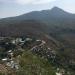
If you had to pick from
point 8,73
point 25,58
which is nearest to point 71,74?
point 25,58

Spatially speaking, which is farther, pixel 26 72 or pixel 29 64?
pixel 29 64

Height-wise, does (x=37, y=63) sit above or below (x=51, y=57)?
above

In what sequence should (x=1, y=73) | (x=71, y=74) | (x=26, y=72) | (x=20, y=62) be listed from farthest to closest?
(x=71, y=74) < (x=20, y=62) < (x=1, y=73) < (x=26, y=72)

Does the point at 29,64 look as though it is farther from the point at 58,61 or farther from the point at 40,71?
the point at 58,61

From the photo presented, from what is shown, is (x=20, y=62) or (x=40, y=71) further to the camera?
(x=20, y=62)

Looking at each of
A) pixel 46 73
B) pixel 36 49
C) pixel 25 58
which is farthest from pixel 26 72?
pixel 36 49

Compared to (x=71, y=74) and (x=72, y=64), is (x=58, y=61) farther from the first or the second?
(x=71, y=74)

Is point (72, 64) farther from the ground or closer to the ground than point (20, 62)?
closer to the ground

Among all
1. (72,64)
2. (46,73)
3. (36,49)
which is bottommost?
(72,64)

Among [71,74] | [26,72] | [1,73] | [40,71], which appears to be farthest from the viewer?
[71,74]
